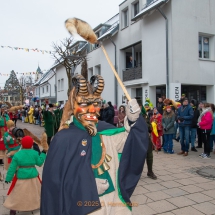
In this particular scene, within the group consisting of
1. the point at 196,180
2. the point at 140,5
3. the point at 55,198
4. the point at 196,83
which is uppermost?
the point at 140,5

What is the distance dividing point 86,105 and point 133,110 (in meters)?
0.49

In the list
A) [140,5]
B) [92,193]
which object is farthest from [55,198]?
[140,5]

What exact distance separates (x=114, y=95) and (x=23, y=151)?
15.0 metres

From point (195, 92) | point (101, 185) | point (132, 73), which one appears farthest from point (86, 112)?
point (132, 73)

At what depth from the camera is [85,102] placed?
2.44 metres

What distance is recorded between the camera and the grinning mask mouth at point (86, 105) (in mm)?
2405

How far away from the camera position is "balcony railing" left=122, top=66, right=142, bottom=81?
16297mm

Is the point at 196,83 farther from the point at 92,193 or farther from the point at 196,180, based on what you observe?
the point at 92,193

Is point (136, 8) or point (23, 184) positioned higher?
point (136, 8)

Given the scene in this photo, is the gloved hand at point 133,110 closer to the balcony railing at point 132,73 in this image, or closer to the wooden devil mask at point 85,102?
the wooden devil mask at point 85,102

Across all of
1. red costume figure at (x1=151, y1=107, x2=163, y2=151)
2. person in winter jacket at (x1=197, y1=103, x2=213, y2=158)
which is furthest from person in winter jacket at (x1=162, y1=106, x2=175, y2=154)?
person in winter jacket at (x1=197, y1=103, x2=213, y2=158)

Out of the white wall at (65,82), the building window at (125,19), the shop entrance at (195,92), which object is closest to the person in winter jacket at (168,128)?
the shop entrance at (195,92)

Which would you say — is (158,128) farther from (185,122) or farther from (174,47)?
(174,47)

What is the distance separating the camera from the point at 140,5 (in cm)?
1598
